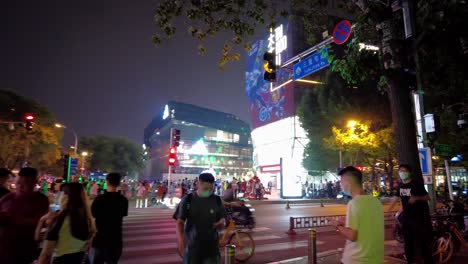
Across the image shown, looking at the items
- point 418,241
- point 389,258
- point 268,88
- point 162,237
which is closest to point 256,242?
point 162,237

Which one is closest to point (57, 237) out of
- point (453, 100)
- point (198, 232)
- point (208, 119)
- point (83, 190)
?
point (83, 190)

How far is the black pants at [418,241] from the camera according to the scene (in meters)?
6.12

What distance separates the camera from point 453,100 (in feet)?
61.6

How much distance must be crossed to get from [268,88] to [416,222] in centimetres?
6101

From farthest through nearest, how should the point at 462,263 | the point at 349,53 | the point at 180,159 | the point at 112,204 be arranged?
the point at 180,159
the point at 349,53
the point at 462,263
the point at 112,204

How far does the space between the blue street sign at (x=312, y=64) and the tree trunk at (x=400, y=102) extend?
288 cm

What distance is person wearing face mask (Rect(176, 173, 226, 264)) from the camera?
3807 mm

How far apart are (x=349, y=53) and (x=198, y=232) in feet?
20.1

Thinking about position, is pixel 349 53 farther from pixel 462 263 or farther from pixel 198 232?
pixel 198 232

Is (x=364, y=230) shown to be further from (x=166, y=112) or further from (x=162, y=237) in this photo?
(x=166, y=112)

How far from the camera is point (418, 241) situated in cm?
619

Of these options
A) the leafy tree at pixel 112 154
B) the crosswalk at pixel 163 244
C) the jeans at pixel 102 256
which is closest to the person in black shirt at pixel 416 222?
the crosswalk at pixel 163 244

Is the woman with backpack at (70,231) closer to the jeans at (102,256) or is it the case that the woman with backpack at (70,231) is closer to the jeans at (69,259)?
the jeans at (69,259)

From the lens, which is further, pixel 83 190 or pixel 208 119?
pixel 208 119
